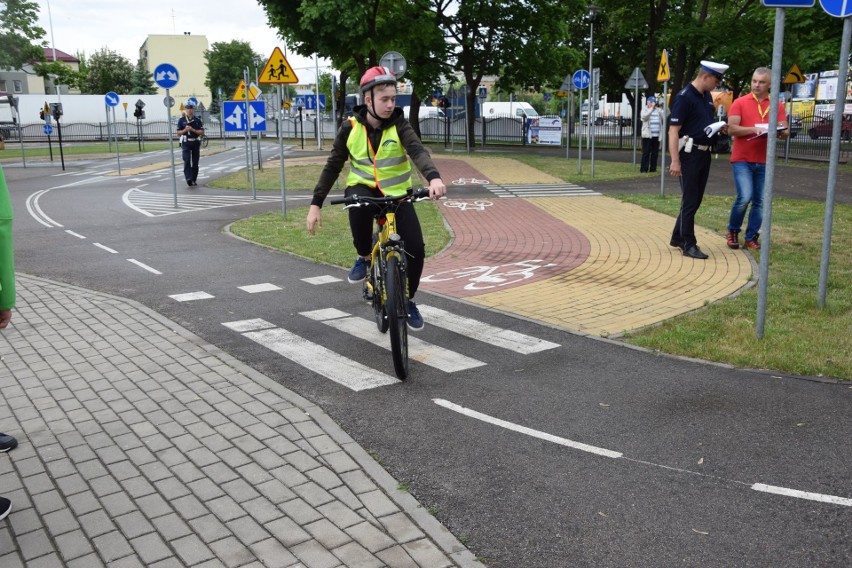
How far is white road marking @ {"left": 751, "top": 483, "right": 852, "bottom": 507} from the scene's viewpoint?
3.79 m

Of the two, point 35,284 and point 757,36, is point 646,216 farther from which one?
point 757,36

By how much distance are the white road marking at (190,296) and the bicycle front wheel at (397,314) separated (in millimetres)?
3379

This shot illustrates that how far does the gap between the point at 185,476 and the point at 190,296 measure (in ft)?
15.0

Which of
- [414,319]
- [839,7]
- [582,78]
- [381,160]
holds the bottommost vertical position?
[414,319]

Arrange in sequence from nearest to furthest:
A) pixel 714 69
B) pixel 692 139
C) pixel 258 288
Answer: pixel 258 288, pixel 714 69, pixel 692 139

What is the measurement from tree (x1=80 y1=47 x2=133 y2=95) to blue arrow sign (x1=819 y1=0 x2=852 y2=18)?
97030mm

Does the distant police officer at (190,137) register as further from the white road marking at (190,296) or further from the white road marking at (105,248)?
the white road marking at (190,296)

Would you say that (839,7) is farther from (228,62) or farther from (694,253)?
(228,62)

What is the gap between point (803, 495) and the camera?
386 cm

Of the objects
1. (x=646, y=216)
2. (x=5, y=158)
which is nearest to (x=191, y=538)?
(x=646, y=216)

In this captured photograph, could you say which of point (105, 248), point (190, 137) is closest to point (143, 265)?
point (105, 248)

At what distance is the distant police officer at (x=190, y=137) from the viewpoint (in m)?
21.9

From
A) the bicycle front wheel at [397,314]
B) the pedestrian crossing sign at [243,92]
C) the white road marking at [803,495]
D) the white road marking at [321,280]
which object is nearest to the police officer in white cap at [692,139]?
the white road marking at [321,280]

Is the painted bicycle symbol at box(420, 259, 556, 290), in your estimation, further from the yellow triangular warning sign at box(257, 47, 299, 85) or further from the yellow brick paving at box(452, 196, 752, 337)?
the yellow triangular warning sign at box(257, 47, 299, 85)
